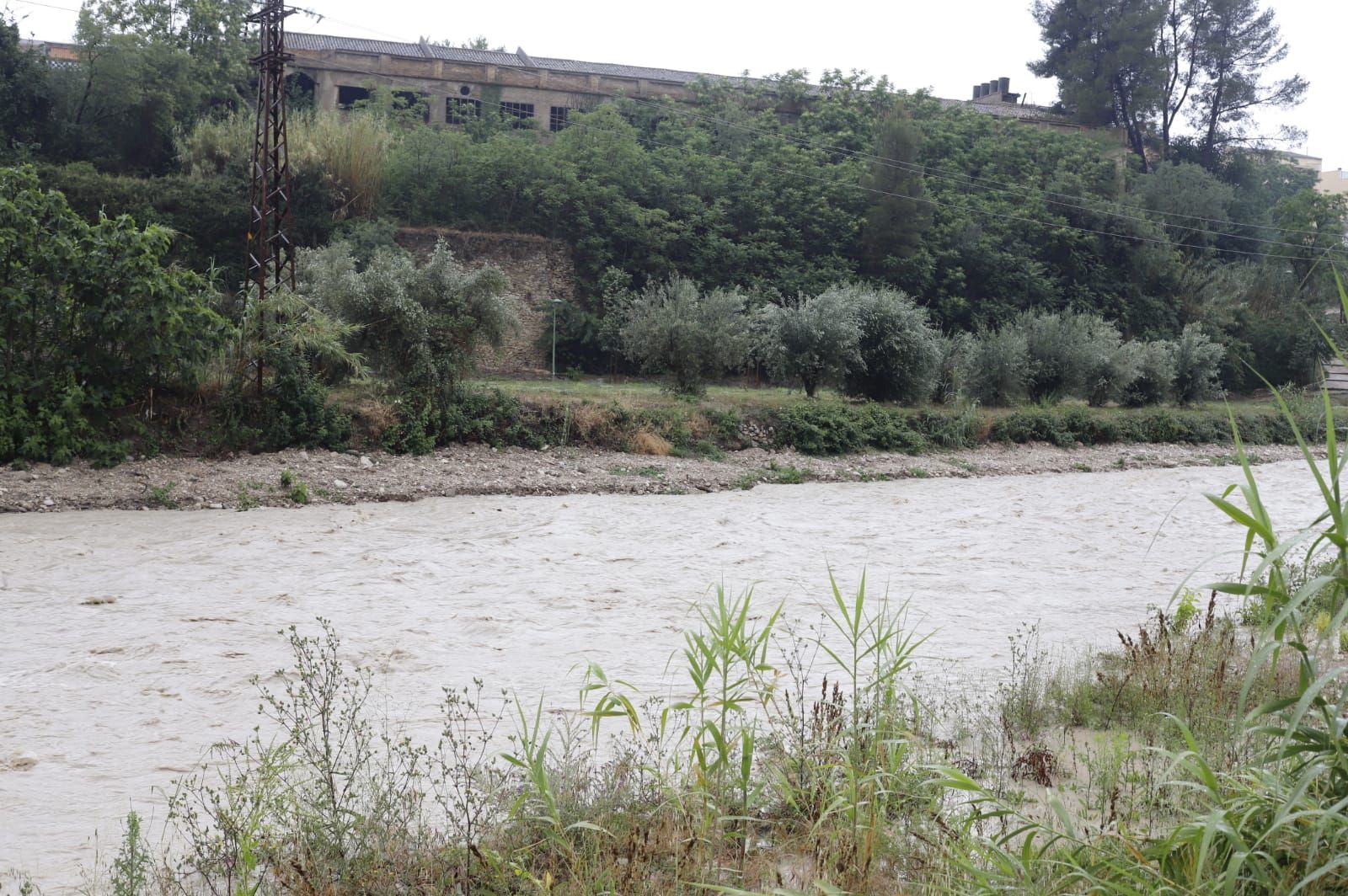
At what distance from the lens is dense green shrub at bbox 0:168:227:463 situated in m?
13.5

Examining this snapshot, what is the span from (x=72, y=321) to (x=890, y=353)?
14071 mm

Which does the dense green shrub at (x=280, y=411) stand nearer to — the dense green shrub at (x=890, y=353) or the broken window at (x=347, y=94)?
the dense green shrub at (x=890, y=353)

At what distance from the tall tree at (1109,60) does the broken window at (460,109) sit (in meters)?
26.6

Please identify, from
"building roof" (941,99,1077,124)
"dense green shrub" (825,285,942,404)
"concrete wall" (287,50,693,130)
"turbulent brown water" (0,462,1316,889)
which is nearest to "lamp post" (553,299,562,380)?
"dense green shrub" (825,285,942,404)

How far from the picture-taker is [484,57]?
4350cm

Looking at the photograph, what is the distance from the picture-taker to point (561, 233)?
3147cm

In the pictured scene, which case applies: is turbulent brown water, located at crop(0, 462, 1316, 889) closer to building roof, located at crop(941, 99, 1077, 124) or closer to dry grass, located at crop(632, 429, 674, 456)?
dry grass, located at crop(632, 429, 674, 456)

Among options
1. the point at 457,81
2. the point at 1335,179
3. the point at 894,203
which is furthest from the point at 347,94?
the point at 1335,179

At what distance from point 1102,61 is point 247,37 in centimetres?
3518

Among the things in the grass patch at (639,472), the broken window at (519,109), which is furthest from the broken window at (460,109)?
the grass patch at (639,472)

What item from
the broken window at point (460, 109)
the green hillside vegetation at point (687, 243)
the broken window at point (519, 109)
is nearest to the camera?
the green hillside vegetation at point (687, 243)

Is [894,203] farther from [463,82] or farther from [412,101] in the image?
[412,101]

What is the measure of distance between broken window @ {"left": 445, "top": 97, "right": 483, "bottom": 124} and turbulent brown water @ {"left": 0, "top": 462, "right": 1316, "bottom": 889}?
26273 millimetres

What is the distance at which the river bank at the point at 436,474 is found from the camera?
13133 mm
